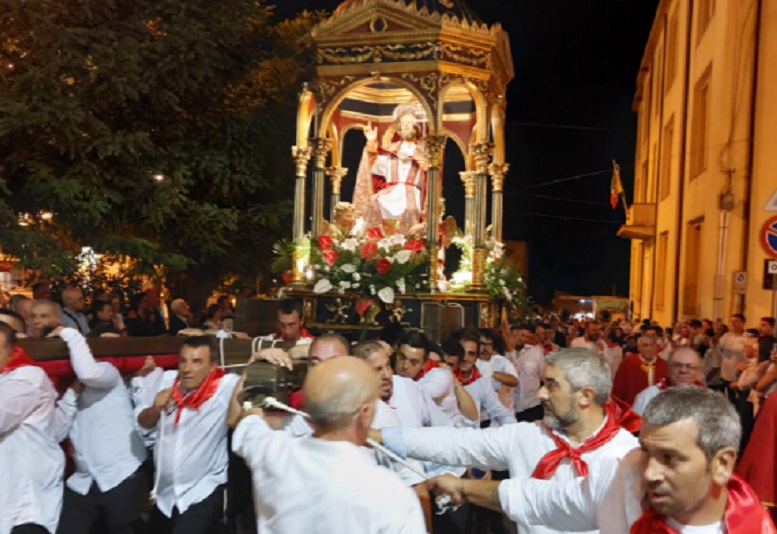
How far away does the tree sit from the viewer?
12773 mm

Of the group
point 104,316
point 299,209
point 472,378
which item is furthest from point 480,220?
point 472,378

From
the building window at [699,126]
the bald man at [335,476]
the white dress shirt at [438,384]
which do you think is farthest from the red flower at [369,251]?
the building window at [699,126]

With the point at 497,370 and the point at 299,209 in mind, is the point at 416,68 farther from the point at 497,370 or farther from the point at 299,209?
the point at 497,370

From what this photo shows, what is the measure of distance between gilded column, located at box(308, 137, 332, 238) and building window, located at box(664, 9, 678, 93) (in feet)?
60.6

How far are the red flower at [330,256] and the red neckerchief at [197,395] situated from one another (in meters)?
6.90

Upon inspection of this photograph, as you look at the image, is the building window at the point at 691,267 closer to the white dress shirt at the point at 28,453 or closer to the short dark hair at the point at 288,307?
the short dark hair at the point at 288,307

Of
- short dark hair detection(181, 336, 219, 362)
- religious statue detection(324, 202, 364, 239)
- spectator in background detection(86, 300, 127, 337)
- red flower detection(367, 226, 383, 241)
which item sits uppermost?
religious statue detection(324, 202, 364, 239)

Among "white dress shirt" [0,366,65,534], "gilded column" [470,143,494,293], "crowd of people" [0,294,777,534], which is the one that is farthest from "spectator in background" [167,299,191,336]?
"white dress shirt" [0,366,65,534]

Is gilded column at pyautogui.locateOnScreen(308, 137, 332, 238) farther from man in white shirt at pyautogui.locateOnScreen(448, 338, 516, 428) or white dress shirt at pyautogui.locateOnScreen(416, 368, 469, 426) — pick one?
white dress shirt at pyautogui.locateOnScreen(416, 368, 469, 426)

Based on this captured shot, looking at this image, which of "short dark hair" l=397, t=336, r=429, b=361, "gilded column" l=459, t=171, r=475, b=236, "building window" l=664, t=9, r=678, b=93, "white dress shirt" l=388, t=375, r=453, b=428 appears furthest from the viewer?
"building window" l=664, t=9, r=678, b=93

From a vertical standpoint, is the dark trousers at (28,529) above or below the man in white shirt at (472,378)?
below

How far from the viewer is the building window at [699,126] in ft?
74.5

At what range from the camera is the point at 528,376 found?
10344 mm

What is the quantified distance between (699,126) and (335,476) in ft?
73.7
